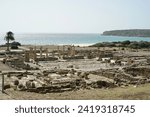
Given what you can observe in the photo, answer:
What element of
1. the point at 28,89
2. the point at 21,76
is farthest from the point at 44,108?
the point at 21,76

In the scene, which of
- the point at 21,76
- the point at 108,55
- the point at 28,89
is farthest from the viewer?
the point at 108,55

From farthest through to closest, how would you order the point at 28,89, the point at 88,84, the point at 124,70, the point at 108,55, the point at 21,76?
the point at 108,55
the point at 124,70
the point at 21,76
the point at 88,84
the point at 28,89

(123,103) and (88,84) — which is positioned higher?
(123,103)

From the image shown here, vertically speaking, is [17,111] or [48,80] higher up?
[17,111]

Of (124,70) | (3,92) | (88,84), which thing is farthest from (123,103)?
(124,70)

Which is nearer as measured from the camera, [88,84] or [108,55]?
[88,84]

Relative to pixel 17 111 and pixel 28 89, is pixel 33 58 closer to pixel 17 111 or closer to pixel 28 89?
pixel 28 89

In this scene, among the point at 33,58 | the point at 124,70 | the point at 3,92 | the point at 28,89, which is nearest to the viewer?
the point at 3,92

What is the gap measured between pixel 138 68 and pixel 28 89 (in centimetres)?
1877

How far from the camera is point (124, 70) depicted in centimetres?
3850

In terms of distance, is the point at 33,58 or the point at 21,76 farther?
the point at 33,58

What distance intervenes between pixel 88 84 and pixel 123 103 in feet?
47.8

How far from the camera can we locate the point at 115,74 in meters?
34.0

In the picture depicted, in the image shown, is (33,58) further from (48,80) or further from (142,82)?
(142,82)
